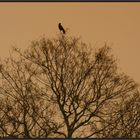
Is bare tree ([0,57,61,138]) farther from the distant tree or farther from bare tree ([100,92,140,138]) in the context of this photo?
bare tree ([100,92,140,138])

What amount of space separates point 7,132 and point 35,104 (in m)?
0.63

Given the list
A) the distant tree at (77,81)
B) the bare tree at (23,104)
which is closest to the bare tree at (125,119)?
the distant tree at (77,81)

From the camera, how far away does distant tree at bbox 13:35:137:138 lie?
8227 millimetres

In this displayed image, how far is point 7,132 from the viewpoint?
787 cm

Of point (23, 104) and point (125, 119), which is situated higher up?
point (23, 104)

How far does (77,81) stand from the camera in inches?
339

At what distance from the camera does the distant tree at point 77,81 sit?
823 centimetres

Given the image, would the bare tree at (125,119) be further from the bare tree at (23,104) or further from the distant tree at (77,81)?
the bare tree at (23,104)

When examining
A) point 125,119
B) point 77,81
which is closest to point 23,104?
point 77,81

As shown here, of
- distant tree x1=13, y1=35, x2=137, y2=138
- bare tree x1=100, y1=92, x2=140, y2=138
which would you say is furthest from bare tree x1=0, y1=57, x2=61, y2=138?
bare tree x1=100, y1=92, x2=140, y2=138

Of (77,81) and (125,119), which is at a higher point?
(77,81)

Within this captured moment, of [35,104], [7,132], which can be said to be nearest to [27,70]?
[35,104]

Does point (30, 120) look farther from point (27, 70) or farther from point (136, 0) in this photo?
point (136, 0)

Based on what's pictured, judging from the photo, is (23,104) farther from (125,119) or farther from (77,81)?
(125,119)
